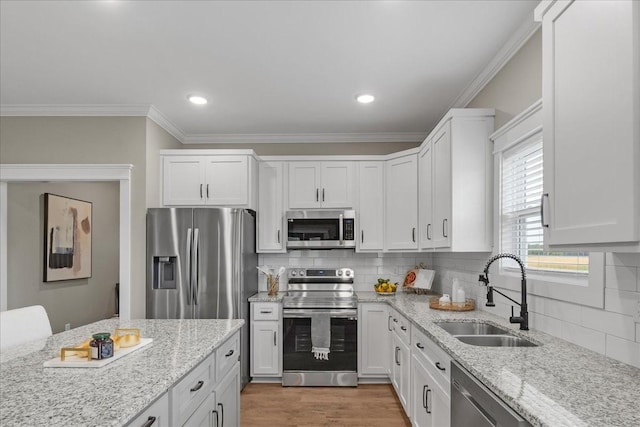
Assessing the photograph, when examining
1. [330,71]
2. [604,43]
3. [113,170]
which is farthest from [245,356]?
[604,43]

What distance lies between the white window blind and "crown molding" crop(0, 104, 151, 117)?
10.0 ft

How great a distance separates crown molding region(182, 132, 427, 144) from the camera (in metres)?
4.82

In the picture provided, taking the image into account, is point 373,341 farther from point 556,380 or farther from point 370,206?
point 556,380

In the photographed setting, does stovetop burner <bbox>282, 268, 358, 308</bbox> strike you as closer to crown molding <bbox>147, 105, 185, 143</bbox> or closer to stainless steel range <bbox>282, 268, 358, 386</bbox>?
stainless steel range <bbox>282, 268, 358, 386</bbox>

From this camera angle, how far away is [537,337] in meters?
2.19

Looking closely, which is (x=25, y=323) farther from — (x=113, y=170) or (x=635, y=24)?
(x=635, y=24)

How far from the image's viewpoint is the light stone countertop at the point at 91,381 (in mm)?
1210

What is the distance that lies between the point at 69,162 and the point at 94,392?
3155 mm

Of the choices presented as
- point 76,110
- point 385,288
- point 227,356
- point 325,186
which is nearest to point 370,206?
point 325,186

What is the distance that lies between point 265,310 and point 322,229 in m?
1.03

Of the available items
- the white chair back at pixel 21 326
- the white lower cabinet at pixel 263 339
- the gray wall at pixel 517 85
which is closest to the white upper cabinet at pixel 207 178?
the white lower cabinet at pixel 263 339

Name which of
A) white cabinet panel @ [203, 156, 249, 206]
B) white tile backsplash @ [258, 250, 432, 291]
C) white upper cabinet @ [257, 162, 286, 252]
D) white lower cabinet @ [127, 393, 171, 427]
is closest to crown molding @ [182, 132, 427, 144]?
white upper cabinet @ [257, 162, 286, 252]

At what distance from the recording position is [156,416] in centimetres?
148

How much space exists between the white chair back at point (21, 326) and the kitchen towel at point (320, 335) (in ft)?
7.45
